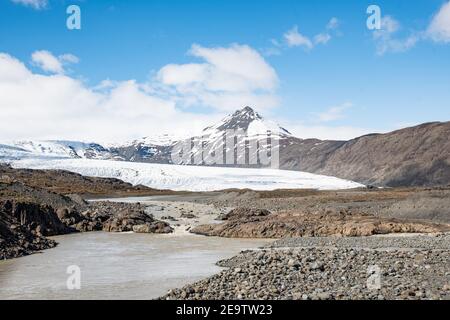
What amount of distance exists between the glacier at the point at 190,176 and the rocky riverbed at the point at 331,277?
86024 millimetres

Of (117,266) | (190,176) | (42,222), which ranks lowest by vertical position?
(117,266)

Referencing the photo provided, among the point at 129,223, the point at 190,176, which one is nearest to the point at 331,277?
the point at 129,223

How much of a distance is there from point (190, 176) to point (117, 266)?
8835cm

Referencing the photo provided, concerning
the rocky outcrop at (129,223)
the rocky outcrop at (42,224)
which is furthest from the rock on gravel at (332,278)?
the rocky outcrop at (129,223)

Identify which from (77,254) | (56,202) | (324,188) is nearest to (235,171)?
(324,188)

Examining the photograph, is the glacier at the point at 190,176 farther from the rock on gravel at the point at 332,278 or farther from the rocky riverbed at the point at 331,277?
the rock on gravel at the point at 332,278

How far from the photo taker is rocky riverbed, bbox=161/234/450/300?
43.3 ft

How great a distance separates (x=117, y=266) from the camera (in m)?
20.3

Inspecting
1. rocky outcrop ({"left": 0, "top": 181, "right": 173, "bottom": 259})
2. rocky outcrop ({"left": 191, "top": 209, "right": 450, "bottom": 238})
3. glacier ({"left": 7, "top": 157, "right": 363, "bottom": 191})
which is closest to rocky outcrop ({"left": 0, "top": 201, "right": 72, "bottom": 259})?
rocky outcrop ({"left": 0, "top": 181, "right": 173, "bottom": 259})

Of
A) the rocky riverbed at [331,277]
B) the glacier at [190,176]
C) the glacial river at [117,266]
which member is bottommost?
the glacial river at [117,266]

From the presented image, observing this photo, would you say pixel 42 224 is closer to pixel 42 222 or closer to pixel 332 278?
pixel 42 222

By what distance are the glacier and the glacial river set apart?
245 ft

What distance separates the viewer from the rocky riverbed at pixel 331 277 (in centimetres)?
1320

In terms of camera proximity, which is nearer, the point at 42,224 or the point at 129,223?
the point at 42,224
